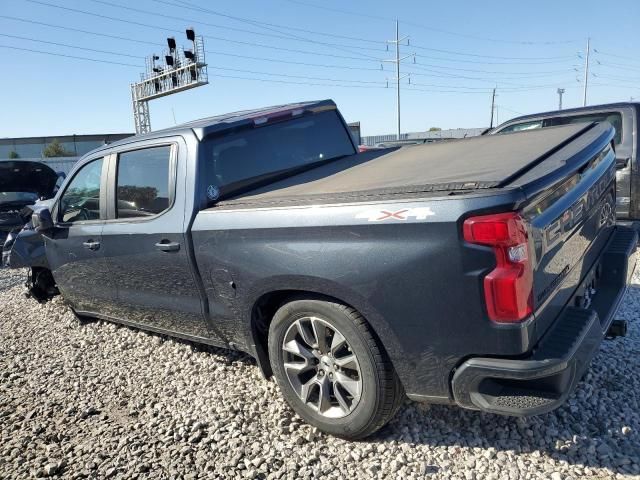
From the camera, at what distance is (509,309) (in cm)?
197

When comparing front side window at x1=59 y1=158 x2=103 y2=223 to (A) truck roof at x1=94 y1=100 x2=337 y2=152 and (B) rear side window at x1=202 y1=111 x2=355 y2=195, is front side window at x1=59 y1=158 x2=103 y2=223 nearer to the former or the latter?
(A) truck roof at x1=94 y1=100 x2=337 y2=152

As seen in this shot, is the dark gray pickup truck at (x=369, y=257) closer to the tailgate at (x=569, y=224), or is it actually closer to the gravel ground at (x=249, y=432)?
the tailgate at (x=569, y=224)

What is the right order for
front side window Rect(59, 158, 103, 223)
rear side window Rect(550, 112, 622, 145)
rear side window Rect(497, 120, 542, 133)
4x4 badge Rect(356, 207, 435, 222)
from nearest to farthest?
1. 4x4 badge Rect(356, 207, 435, 222)
2. front side window Rect(59, 158, 103, 223)
3. rear side window Rect(550, 112, 622, 145)
4. rear side window Rect(497, 120, 542, 133)

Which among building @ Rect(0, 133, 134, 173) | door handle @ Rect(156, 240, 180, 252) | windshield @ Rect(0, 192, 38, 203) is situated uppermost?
building @ Rect(0, 133, 134, 173)

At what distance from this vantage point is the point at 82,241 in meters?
4.12

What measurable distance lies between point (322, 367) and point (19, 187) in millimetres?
8229

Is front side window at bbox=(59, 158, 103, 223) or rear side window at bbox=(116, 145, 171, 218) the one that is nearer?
rear side window at bbox=(116, 145, 171, 218)

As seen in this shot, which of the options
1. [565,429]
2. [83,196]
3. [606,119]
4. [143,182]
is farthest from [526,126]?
[83,196]

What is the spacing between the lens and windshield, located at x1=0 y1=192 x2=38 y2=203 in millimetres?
8484

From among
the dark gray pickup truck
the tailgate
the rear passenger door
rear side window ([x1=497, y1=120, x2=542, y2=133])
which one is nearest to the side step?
the dark gray pickup truck

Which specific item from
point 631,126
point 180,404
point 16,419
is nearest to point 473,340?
point 180,404

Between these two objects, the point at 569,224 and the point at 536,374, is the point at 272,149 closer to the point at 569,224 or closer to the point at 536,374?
the point at 569,224

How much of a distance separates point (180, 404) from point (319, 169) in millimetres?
1978

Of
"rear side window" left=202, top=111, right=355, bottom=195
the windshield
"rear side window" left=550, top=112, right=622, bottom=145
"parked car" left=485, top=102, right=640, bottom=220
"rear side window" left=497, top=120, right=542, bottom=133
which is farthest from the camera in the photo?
the windshield
